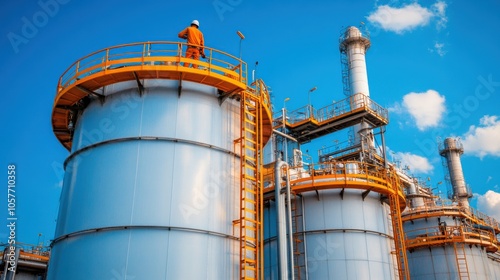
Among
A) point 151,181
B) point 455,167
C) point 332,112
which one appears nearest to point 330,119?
point 332,112

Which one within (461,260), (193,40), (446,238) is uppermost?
(193,40)

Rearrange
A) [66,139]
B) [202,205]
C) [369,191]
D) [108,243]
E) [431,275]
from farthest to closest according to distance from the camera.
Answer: [431,275] < [369,191] < [66,139] < [202,205] < [108,243]

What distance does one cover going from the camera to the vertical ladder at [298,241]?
18.2 meters

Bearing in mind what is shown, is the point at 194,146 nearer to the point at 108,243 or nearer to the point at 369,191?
the point at 108,243

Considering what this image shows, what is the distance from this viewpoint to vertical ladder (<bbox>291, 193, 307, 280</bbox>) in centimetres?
1818

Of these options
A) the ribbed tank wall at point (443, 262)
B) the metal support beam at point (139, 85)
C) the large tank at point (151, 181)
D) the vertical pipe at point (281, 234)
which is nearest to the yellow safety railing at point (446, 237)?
the ribbed tank wall at point (443, 262)

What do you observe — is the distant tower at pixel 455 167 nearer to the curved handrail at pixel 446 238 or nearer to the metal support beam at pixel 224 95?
the curved handrail at pixel 446 238

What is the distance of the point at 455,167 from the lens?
4731 centimetres

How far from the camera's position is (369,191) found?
754 inches

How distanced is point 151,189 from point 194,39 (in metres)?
5.20

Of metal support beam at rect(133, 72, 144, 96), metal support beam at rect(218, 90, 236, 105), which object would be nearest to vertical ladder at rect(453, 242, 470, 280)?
metal support beam at rect(218, 90, 236, 105)

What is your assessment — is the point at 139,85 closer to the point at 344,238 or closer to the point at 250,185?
the point at 250,185

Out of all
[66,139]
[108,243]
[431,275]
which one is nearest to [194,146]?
[108,243]

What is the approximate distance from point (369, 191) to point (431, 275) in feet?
36.3
